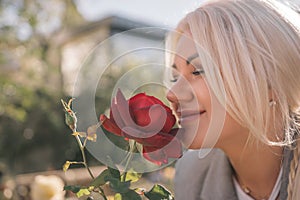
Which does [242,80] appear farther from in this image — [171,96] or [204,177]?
[204,177]

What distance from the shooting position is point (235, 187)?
4.17 feet

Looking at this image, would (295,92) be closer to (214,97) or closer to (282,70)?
(282,70)

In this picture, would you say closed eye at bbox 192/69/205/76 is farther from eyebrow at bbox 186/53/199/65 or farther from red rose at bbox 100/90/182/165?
red rose at bbox 100/90/182/165

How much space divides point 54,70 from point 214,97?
12.4ft

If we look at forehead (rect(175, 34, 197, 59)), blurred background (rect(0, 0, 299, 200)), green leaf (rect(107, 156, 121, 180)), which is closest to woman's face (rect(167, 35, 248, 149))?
forehead (rect(175, 34, 197, 59))

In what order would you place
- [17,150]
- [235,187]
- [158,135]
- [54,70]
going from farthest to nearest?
[17,150]
[54,70]
[235,187]
[158,135]

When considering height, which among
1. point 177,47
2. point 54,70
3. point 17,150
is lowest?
point 17,150

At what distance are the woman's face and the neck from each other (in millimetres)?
141

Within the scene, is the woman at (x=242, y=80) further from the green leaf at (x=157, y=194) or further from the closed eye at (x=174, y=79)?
the green leaf at (x=157, y=194)

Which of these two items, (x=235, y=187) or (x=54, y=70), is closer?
(x=235, y=187)

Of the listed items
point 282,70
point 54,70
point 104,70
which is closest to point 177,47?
point 282,70

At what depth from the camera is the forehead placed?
3.06 feet

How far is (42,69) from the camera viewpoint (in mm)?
4902

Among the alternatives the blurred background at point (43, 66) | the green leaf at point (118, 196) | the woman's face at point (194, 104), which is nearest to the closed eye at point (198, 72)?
the woman's face at point (194, 104)
